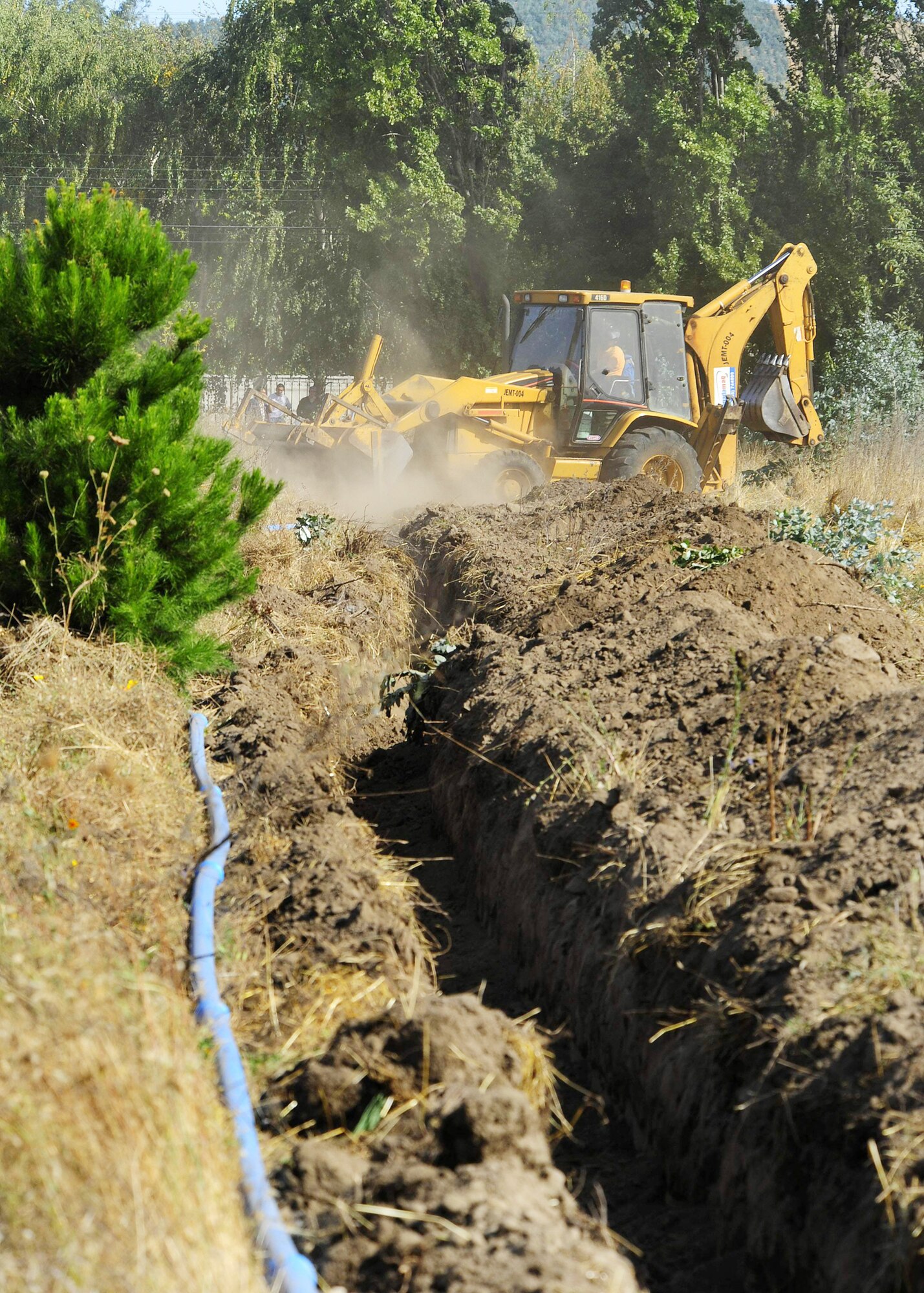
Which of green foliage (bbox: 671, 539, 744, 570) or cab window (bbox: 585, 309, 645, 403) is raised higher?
cab window (bbox: 585, 309, 645, 403)

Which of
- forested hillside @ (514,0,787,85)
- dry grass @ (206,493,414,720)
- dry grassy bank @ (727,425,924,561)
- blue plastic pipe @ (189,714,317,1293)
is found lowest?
blue plastic pipe @ (189,714,317,1293)

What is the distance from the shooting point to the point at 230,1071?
3.16m

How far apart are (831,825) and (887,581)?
431 cm

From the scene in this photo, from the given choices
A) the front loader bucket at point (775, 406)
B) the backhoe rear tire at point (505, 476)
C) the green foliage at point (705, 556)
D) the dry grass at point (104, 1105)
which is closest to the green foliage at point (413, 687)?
the green foliage at point (705, 556)

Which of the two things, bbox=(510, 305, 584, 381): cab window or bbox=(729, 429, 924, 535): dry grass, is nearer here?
bbox=(729, 429, 924, 535): dry grass

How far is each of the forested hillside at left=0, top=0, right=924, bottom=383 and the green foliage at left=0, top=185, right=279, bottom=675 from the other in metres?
Result: 21.6

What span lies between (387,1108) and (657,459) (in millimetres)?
12585

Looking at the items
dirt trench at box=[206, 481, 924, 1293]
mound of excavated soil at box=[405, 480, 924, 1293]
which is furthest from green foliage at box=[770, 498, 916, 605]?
dirt trench at box=[206, 481, 924, 1293]

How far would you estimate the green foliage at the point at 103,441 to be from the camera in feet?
20.6

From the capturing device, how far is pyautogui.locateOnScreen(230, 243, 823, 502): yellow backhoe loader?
14.7 meters

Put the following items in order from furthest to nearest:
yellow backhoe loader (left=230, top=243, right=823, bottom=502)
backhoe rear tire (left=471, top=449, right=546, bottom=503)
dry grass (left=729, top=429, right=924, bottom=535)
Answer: yellow backhoe loader (left=230, top=243, right=823, bottom=502) < backhoe rear tire (left=471, top=449, right=546, bottom=503) < dry grass (left=729, top=429, right=924, bottom=535)

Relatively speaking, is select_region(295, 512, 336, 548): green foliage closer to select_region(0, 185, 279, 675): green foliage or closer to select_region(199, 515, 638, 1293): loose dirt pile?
select_region(0, 185, 279, 675): green foliage

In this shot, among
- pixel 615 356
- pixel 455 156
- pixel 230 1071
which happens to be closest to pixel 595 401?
pixel 615 356

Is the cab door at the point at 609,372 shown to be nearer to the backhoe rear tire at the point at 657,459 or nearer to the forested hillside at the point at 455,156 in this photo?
the backhoe rear tire at the point at 657,459
